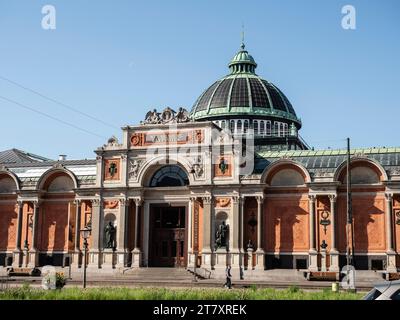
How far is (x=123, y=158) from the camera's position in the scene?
59.0 meters

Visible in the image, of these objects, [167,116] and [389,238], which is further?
[167,116]

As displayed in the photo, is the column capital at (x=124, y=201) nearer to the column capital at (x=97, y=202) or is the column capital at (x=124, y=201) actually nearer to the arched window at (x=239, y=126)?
the column capital at (x=97, y=202)

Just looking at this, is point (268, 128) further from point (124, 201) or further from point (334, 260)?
point (334, 260)

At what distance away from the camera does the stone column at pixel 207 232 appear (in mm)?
54594

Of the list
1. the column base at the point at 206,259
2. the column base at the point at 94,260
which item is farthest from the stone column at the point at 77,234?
the column base at the point at 206,259

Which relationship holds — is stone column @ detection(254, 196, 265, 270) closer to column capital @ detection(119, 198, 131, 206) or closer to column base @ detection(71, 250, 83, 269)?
column capital @ detection(119, 198, 131, 206)

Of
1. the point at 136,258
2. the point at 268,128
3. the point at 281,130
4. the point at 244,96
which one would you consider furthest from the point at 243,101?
the point at 136,258

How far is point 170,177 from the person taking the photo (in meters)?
58.8

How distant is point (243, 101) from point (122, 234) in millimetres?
22548

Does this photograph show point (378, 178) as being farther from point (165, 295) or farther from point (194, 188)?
point (165, 295)

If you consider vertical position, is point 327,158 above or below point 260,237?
above

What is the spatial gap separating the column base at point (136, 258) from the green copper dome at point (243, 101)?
67.2ft
